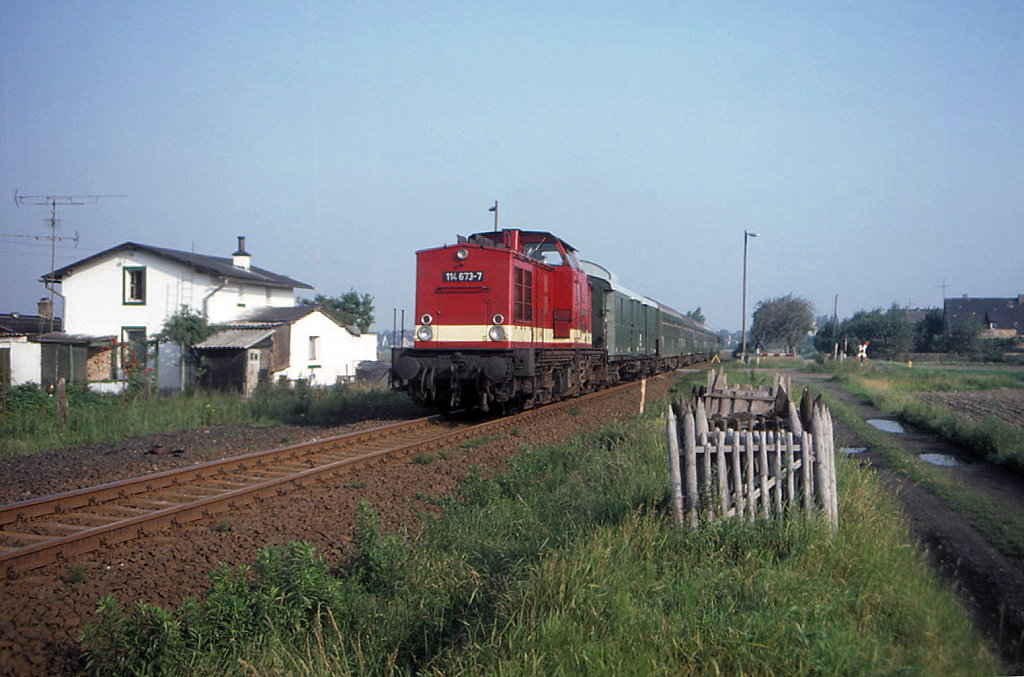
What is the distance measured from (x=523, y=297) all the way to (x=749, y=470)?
9347 mm

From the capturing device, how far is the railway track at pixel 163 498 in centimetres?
639

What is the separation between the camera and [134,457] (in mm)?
10867

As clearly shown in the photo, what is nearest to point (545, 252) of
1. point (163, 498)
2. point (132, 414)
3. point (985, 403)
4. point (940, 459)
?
point (940, 459)

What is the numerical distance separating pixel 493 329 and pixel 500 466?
3893 mm

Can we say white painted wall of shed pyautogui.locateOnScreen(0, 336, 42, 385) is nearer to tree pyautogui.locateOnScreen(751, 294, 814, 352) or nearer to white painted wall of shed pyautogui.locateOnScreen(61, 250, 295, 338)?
white painted wall of shed pyautogui.locateOnScreen(61, 250, 295, 338)

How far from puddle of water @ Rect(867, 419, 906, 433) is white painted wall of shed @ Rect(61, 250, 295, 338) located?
80.4 feet

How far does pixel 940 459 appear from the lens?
11.8 metres

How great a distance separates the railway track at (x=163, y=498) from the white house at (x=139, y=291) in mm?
20592

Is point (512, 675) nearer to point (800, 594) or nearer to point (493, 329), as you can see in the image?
point (800, 594)

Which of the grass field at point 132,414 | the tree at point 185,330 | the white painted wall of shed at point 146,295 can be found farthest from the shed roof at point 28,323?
the grass field at point 132,414

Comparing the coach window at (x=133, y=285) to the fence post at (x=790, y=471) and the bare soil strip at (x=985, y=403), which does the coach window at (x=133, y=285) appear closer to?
the bare soil strip at (x=985, y=403)

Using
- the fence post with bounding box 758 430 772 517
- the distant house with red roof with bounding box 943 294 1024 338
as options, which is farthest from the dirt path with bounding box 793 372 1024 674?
the distant house with red roof with bounding box 943 294 1024 338

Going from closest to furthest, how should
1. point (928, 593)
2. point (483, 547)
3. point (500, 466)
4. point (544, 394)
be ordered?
point (928, 593) → point (483, 547) → point (500, 466) → point (544, 394)

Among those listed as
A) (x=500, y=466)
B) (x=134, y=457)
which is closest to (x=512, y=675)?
(x=500, y=466)
